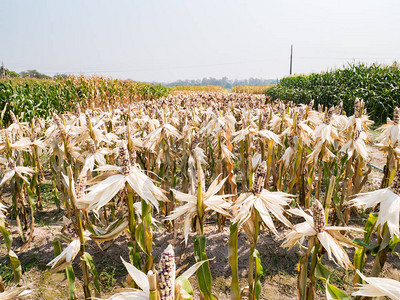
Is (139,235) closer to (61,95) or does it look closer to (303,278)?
(303,278)

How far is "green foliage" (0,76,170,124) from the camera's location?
301 inches

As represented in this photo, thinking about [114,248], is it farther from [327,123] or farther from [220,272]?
[327,123]

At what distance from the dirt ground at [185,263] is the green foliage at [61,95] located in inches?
184

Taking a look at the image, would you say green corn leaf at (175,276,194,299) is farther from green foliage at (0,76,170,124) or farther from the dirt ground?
green foliage at (0,76,170,124)

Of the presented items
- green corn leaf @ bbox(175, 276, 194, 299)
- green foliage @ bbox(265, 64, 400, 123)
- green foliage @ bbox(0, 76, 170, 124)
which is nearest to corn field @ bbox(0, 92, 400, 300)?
green corn leaf @ bbox(175, 276, 194, 299)

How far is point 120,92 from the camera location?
49.5 ft

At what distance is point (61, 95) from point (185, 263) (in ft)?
35.3

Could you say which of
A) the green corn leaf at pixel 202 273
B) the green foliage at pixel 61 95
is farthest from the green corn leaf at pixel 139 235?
the green foliage at pixel 61 95

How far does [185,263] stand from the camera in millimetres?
2820

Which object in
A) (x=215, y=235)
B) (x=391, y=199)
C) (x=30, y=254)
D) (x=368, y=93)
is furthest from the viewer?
(x=368, y=93)

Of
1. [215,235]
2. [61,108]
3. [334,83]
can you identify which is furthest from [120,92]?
[215,235]

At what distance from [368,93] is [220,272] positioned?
1328cm

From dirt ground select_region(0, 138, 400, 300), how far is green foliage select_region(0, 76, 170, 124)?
4686 millimetres

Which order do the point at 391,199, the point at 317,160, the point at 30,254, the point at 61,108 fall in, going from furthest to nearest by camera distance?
the point at 61,108, the point at 30,254, the point at 317,160, the point at 391,199
